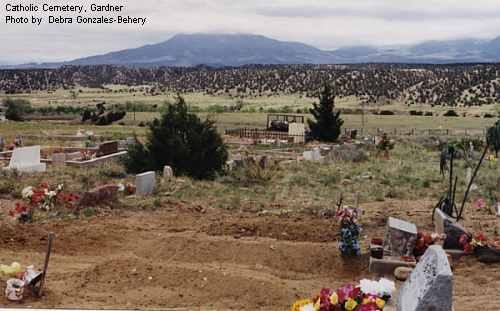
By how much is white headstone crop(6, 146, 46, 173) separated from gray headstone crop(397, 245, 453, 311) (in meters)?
11.5

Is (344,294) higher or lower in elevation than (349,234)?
higher

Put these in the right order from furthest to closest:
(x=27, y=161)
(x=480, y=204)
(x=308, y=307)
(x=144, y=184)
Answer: (x=27, y=161), (x=144, y=184), (x=480, y=204), (x=308, y=307)

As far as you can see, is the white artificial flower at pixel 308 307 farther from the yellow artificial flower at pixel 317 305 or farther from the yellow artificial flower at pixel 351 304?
the yellow artificial flower at pixel 351 304

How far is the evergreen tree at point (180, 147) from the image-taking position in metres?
14.1

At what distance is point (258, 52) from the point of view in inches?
698

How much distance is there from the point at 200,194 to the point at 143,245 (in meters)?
3.60

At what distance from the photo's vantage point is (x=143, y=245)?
27.0ft

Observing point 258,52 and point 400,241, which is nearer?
point 400,241

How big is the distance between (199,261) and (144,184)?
400 centimetres

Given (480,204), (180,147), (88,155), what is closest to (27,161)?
(88,155)

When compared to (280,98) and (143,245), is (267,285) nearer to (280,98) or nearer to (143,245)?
(143,245)

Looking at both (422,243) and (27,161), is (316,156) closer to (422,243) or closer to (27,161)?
(27,161)

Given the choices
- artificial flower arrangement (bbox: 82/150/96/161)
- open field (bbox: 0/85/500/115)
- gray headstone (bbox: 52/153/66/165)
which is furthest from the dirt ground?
open field (bbox: 0/85/500/115)

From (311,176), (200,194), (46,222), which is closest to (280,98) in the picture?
(311,176)
